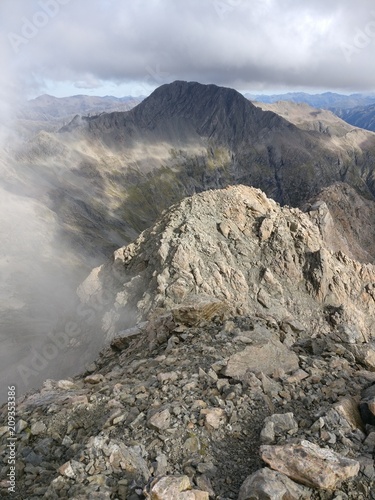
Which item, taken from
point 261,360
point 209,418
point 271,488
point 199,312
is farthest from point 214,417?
point 199,312

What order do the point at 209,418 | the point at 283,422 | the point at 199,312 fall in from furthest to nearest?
the point at 199,312 < the point at 209,418 < the point at 283,422

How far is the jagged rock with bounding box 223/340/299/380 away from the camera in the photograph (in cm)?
1221

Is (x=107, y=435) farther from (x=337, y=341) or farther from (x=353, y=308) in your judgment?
(x=353, y=308)

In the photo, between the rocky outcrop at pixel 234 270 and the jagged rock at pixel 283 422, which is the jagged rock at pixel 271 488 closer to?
the jagged rock at pixel 283 422

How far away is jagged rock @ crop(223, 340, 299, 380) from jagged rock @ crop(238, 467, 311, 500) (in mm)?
3961

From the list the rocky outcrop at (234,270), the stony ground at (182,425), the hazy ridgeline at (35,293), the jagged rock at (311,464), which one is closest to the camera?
the jagged rock at (311,464)

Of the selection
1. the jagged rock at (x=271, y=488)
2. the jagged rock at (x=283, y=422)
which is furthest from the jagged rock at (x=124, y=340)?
the jagged rock at (x=271, y=488)

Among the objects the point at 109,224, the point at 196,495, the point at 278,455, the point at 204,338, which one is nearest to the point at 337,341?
the point at 204,338

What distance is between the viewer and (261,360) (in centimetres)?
1315

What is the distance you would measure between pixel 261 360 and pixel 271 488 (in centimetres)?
584

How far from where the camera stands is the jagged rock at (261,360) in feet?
40.1

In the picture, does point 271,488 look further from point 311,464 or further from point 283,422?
point 283,422

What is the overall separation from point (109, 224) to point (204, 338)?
13122cm

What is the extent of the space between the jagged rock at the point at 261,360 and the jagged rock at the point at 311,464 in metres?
3.54
